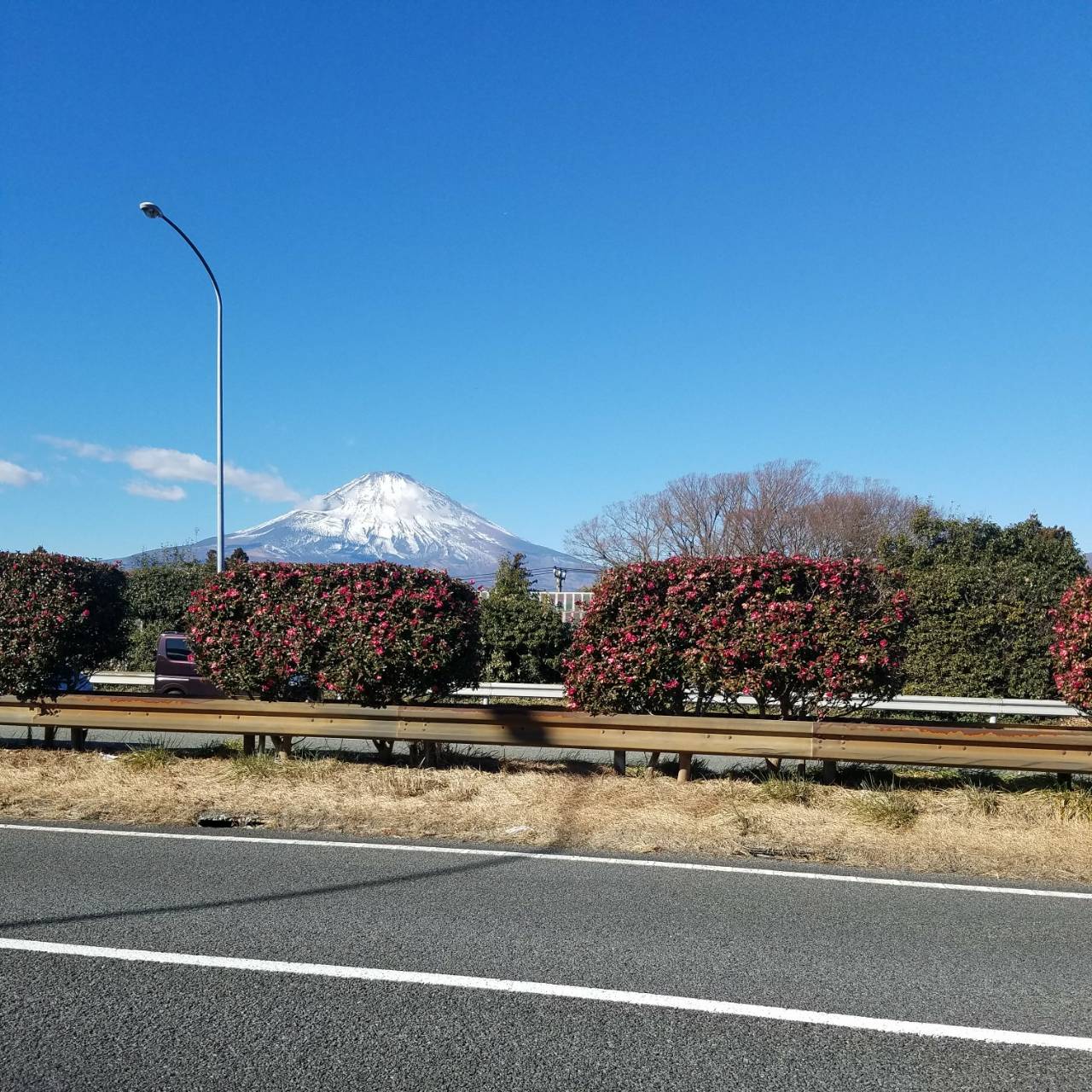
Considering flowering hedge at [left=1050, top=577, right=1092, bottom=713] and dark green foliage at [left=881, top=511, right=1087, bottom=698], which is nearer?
flowering hedge at [left=1050, top=577, right=1092, bottom=713]

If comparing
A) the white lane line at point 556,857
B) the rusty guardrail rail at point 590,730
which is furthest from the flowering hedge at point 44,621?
the white lane line at point 556,857

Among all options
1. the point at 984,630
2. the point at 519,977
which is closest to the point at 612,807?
the point at 519,977

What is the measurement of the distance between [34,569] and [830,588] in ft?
28.9

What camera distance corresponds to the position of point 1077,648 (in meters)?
9.21

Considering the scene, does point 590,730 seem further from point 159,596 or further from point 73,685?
point 159,596

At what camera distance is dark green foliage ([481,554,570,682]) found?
22453 mm

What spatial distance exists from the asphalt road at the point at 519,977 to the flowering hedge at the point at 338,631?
3740mm

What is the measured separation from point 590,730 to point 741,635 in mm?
1789

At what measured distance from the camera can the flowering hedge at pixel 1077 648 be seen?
30.0 feet

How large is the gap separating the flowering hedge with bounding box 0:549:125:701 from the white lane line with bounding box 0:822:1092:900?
3.66m

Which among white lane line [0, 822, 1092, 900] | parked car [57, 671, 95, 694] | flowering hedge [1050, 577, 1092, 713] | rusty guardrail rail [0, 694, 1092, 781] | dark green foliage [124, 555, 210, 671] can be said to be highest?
dark green foliage [124, 555, 210, 671]

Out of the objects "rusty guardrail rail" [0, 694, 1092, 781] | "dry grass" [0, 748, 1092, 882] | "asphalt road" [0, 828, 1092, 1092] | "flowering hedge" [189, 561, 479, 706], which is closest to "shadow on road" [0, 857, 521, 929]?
"asphalt road" [0, 828, 1092, 1092]

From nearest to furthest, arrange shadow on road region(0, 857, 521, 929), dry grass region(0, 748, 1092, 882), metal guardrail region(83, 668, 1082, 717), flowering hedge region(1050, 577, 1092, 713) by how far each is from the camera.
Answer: shadow on road region(0, 857, 521, 929) → dry grass region(0, 748, 1092, 882) → flowering hedge region(1050, 577, 1092, 713) → metal guardrail region(83, 668, 1082, 717)

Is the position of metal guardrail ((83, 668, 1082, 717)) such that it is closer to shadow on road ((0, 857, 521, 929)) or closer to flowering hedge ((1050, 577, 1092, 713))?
flowering hedge ((1050, 577, 1092, 713))
